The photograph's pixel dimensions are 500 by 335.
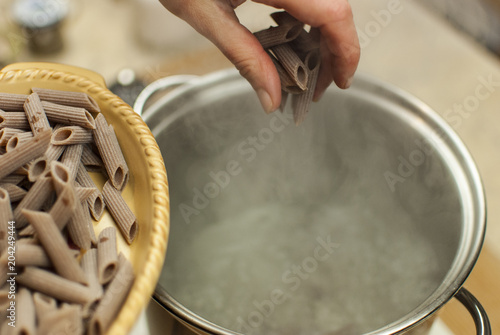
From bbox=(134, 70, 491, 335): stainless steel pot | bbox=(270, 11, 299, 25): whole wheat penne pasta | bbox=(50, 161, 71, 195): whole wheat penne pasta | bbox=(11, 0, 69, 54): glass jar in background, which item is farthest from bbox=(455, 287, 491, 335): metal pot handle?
bbox=(11, 0, 69, 54): glass jar in background

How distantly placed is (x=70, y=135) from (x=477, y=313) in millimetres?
658

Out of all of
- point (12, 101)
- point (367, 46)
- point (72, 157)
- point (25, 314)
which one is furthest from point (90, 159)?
point (367, 46)

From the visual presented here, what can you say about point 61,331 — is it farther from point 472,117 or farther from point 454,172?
point 472,117

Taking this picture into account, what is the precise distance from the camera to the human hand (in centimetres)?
66

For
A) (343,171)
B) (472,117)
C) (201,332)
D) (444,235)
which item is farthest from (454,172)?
(472,117)

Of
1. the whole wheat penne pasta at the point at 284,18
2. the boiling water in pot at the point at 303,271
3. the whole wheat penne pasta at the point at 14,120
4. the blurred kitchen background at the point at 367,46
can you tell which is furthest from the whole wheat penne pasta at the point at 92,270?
the blurred kitchen background at the point at 367,46

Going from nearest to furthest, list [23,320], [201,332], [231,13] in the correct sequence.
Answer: [23,320] → [201,332] → [231,13]

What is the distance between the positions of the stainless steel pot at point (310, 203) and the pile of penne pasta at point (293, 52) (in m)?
0.19

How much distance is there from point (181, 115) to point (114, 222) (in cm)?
33

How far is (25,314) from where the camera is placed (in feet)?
1.59

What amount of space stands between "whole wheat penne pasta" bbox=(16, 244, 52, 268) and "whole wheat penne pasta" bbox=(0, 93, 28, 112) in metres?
0.23

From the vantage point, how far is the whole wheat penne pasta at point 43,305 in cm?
50

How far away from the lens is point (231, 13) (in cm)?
72

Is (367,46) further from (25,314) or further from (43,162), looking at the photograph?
(25,314)
